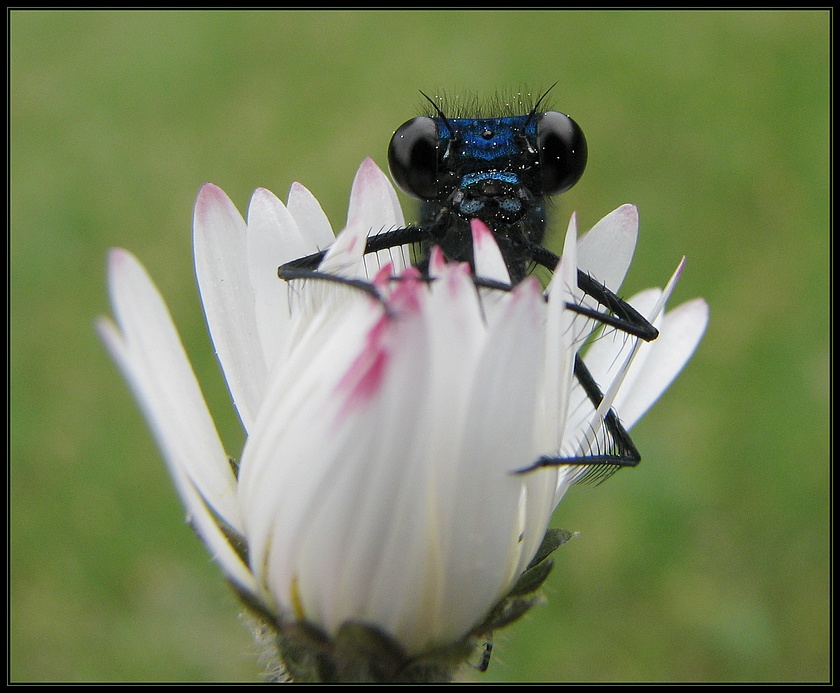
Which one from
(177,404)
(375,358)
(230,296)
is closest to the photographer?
(375,358)

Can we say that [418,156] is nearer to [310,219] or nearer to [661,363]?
[310,219]

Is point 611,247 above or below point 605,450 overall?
above

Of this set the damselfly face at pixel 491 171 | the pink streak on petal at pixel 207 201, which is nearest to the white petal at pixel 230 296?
the pink streak on petal at pixel 207 201

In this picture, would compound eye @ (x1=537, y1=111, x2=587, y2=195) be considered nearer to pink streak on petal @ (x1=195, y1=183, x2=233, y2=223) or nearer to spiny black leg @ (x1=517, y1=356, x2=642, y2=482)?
spiny black leg @ (x1=517, y1=356, x2=642, y2=482)

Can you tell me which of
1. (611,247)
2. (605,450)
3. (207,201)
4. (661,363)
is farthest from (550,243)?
(207,201)

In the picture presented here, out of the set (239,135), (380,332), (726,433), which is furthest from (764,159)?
(380,332)

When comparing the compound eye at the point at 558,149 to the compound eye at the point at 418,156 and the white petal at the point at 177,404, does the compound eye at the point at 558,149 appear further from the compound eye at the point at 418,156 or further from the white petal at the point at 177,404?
the white petal at the point at 177,404
